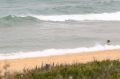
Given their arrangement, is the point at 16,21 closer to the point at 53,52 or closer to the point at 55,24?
the point at 55,24

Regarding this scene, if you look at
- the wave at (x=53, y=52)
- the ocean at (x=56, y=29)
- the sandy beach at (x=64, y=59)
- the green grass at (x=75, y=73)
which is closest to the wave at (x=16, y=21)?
the ocean at (x=56, y=29)

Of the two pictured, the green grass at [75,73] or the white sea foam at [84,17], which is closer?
the green grass at [75,73]

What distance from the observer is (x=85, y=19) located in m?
31.0

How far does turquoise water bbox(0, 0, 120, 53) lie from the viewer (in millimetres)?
18750

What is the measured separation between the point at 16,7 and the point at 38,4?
3148 millimetres

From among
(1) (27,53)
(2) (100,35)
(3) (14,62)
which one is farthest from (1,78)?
(2) (100,35)

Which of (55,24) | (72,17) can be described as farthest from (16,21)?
(72,17)

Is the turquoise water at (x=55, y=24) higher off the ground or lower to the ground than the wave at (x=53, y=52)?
higher

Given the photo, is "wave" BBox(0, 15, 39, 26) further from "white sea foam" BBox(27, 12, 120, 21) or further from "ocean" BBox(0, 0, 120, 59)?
"white sea foam" BBox(27, 12, 120, 21)

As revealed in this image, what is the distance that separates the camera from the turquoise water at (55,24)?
18.8 m

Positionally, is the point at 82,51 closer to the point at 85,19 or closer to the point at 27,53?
A: the point at 27,53

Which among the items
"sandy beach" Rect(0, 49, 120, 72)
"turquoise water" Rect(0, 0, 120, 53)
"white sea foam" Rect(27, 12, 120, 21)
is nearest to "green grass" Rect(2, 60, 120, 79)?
"sandy beach" Rect(0, 49, 120, 72)

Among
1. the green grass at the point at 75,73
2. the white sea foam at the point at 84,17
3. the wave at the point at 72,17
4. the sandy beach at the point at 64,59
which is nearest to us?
the green grass at the point at 75,73

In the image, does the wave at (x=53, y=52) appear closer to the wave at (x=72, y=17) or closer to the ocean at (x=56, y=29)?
the ocean at (x=56, y=29)
